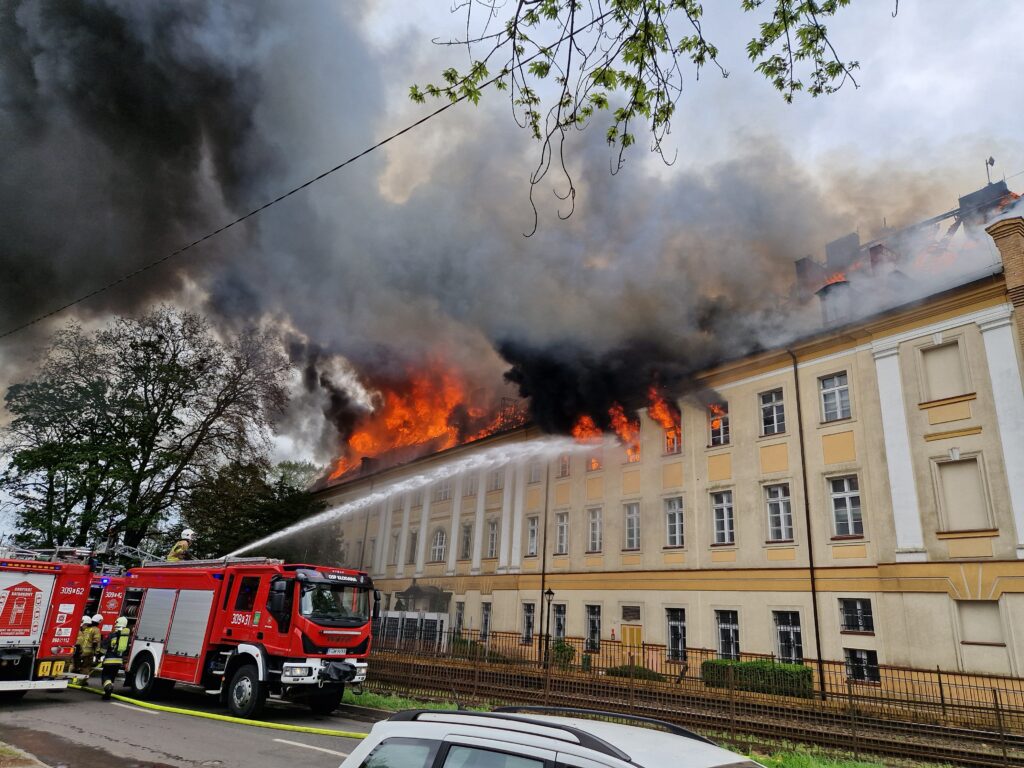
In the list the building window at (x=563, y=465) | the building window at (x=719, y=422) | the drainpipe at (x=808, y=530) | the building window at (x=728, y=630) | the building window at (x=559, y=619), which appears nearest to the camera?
the drainpipe at (x=808, y=530)

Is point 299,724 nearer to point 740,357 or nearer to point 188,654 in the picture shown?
point 188,654

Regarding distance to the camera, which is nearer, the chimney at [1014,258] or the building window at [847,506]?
the chimney at [1014,258]

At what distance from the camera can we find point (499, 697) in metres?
14.3

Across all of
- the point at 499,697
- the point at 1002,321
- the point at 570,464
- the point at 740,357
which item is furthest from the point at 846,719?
the point at 570,464

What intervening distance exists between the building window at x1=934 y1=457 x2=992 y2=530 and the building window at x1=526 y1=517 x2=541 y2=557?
55.0 ft

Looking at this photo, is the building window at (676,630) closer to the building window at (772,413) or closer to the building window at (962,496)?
the building window at (772,413)

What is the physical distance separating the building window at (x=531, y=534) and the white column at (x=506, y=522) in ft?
3.83

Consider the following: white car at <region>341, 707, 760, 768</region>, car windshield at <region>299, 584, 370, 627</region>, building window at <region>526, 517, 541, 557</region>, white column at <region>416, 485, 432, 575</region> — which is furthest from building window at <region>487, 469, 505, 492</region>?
white car at <region>341, 707, 760, 768</region>

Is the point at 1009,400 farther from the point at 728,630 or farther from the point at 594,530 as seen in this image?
the point at 594,530

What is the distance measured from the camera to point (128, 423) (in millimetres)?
27125

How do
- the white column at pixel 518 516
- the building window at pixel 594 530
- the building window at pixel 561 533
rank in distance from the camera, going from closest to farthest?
1. the building window at pixel 594 530
2. the building window at pixel 561 533
3. the white column at pixel 518 516

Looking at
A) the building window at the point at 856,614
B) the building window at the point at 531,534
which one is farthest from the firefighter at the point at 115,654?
the building window at the point at 856,614

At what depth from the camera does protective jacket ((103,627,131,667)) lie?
14234mm

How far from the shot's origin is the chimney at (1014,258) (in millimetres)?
17531
